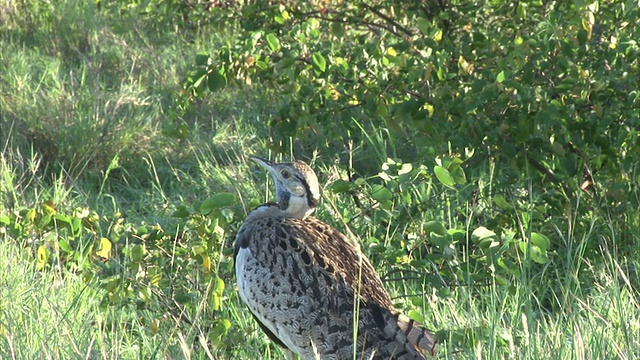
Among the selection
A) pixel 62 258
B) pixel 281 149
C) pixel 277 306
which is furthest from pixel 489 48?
pixel 62 258

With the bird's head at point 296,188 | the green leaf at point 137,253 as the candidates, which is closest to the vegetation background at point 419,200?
the green leaf at point 137,253

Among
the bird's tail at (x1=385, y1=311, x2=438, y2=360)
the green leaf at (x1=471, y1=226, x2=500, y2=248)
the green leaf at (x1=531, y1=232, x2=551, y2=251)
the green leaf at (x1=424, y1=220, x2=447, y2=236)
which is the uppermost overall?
the green leaf at (x1=531, y1=232, x2=551, y2=251)

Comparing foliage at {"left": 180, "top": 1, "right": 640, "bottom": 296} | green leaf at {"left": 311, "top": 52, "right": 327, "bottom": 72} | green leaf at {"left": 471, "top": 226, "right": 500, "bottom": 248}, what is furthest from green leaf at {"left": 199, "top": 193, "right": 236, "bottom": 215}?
green leaf at {"left": 311, "top": 52, "right": 327, "bottom": 72}

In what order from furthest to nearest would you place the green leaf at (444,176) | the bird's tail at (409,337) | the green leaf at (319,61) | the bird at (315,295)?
1. the green leaf at (319,61)
2. the green leaf at (444,176)
3. the bird at (315,295)
4. the bird's tail at (409,337)

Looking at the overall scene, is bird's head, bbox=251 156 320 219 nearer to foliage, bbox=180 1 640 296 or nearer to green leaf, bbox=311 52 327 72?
foliage, bbox=180 1 640 296

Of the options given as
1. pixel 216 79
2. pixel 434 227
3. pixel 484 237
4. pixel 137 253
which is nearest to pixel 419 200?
pixel 216 79

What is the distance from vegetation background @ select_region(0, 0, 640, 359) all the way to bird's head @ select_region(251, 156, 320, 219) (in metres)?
0.12

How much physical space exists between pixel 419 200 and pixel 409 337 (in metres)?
1.69

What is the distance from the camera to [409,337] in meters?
3.57

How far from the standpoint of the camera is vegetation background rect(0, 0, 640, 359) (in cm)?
371

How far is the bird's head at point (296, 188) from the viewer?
4164mm

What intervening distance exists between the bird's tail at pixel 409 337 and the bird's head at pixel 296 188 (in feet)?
2.30

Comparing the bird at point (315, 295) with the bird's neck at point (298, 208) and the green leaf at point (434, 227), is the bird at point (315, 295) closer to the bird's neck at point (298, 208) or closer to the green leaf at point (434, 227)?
the bird's neck at point (298, 208)

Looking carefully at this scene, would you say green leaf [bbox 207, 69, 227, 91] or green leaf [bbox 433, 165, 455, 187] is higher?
green leaf [bbox 433, 165, 455, 187]
